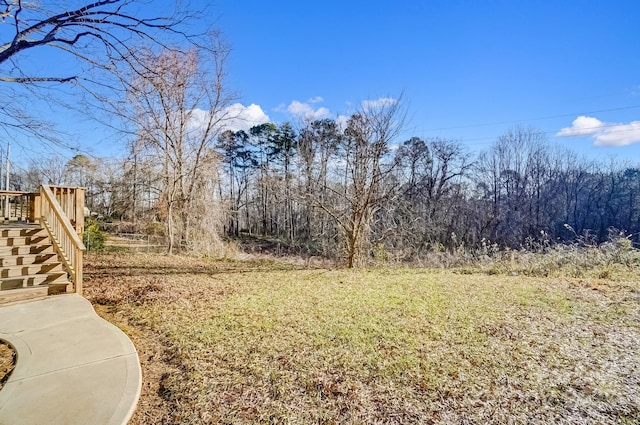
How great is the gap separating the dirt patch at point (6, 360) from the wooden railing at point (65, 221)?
1716 millimetres

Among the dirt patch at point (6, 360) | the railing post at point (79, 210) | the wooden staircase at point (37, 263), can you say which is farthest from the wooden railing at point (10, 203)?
the dirt patch at point (6, 360)

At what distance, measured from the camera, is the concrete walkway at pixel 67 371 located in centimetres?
180

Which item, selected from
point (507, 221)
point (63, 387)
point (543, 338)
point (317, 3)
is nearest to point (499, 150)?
point (507, 221)

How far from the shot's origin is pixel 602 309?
3.99 m

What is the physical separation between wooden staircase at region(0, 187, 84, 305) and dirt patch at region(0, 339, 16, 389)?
1652 millimetres

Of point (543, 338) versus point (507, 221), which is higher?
point (507, 221)

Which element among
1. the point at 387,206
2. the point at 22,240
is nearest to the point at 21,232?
the point at 22,240

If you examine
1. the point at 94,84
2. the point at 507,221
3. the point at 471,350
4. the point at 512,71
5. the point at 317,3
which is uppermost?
the point at 317,3

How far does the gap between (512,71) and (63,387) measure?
10.9 meters

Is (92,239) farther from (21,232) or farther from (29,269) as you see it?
(29,269)

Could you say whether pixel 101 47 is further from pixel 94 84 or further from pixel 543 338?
pixel 543 338

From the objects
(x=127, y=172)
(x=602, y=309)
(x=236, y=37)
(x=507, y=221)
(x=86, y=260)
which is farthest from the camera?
(x=507, y=221)

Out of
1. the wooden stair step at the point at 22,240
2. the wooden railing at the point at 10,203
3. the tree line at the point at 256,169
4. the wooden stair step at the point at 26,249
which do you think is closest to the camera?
the tree line at the point at 256,169

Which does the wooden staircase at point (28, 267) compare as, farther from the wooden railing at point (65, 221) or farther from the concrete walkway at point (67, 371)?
the concrete walkway at point (67, 371)
